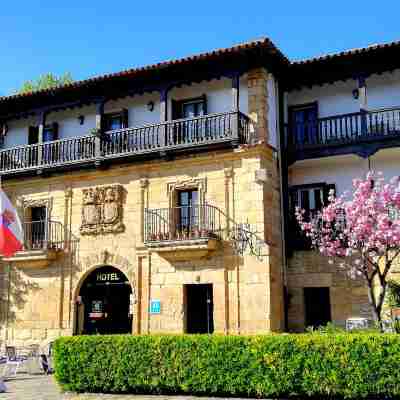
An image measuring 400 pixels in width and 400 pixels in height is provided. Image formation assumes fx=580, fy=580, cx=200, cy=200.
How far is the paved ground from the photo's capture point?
11.1 m

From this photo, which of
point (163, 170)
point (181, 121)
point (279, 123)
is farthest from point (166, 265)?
Answer: point (279, 123)

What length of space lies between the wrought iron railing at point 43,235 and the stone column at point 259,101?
728 centimetres

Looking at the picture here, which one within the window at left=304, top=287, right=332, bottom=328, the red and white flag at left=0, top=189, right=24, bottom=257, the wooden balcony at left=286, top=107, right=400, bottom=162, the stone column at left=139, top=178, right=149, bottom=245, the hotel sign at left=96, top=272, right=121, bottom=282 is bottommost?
the window at left=304, top=287, right=332, bottom=328

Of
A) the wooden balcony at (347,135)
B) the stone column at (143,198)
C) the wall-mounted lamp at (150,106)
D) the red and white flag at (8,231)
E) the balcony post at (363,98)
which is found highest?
the wall-mounted lamp at (150,106)

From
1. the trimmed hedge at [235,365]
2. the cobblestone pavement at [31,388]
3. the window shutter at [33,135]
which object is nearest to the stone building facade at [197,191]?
the window shutter at [33,135]

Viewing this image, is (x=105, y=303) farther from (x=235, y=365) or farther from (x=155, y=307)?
(x=235, y=365)

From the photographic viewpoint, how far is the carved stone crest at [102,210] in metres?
18.3

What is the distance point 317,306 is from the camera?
55.4ft

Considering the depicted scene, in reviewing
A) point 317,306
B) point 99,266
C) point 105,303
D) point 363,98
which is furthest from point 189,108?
point 317,306

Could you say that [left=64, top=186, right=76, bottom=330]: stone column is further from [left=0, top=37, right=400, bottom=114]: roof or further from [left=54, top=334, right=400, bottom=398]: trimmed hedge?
[left=54, top=334, right=400, bottom=398]: trimmed hedge

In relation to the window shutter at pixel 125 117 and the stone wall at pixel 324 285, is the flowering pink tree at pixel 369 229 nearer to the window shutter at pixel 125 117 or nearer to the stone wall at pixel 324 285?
the stone wall at pixel 324 285

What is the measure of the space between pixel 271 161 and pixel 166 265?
4.35 m

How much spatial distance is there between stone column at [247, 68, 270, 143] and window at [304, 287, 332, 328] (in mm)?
4622

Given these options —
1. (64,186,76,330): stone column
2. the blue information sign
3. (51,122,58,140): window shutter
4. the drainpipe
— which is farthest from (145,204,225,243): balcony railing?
(51,122,58,140): window shutter
